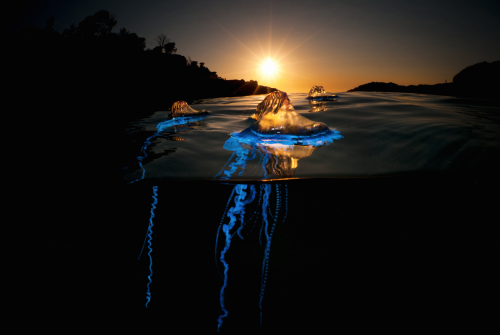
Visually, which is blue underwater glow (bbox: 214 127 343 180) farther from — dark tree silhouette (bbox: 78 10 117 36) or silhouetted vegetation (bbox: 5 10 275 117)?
dark tree silhouette (bbox: 78 10 117 36)

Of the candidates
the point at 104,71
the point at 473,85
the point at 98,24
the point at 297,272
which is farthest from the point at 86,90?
the point at 473,85

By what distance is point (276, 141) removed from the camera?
2.21 meters

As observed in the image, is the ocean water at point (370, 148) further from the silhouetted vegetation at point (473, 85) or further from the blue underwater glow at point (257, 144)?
the silhouetted vegetation at point (473, 85)

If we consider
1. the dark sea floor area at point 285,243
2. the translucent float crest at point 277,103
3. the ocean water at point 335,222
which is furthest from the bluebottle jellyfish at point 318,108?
the translucent float crest at point 277,103

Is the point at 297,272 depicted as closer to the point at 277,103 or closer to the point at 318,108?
the point at 318,108

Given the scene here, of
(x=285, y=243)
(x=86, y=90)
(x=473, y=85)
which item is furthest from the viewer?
(x=86, y=90)

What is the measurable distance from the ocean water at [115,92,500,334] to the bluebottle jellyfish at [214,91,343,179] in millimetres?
26

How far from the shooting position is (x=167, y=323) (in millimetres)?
3328

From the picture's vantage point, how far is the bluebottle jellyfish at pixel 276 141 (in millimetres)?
1828

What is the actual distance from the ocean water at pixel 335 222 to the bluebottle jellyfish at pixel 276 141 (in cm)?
3

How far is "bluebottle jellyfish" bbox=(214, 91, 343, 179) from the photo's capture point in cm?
183

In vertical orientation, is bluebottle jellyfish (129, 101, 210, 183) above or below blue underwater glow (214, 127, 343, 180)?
above

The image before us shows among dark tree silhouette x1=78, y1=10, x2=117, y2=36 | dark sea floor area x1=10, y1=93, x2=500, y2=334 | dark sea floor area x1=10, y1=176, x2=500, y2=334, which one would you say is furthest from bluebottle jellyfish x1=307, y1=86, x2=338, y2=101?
dark tree silhouette x1=78, y1=10, x2=117, y2=36

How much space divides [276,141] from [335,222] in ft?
12.1
